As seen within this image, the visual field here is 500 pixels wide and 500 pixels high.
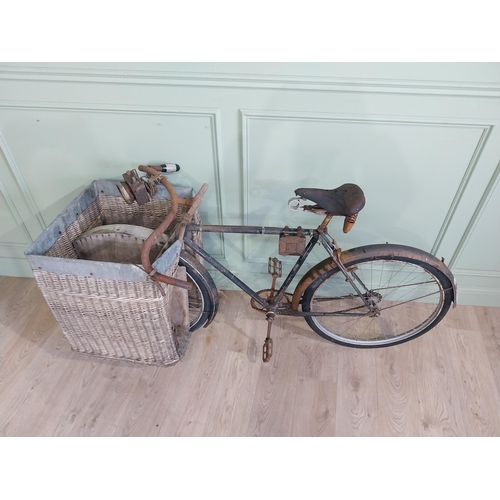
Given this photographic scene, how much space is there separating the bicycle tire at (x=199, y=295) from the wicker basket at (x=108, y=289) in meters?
0.06

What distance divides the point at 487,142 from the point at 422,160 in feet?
0.76

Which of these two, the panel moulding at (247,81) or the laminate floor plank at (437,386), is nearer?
the panel moulding at (247,81)

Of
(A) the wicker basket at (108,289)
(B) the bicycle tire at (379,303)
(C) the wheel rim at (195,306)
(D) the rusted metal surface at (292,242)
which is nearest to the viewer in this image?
(A) the wicker basket at (108,289)

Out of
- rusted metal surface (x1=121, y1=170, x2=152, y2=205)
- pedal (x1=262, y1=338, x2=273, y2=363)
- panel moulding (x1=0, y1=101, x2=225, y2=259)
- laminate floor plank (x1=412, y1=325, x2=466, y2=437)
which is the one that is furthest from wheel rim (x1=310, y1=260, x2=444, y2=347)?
rusted metal surface (x1=121, y1=170, x2=152, y2=205)

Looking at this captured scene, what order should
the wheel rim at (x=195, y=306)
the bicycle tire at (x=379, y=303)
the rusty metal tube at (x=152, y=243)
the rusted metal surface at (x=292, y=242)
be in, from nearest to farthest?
the rusty metal tube at (x=152, y=243) → the rusted metal surface at (x=292, y=242) → the bicycle tire at (x=379, y=303) → the wheel rim at (x=195, y=306)

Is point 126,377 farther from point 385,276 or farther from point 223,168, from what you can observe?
point 385,276

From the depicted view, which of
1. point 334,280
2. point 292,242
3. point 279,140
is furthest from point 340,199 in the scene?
point 334,280

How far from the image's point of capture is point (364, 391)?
5.06 feet

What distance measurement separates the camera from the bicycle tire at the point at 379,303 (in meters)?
1.55

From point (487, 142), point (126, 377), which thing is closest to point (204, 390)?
point (126, 377)

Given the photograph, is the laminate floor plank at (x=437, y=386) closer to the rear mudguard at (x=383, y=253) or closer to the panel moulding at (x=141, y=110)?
the rear mudguard at (x=383, y=253)

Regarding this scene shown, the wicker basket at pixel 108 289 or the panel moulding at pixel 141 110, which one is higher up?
the panel moulding at pixel 141 110

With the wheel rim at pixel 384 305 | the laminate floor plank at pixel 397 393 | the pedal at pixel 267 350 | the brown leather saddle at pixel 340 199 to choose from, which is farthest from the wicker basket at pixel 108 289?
the laminate floor plank at pixel 397 393
